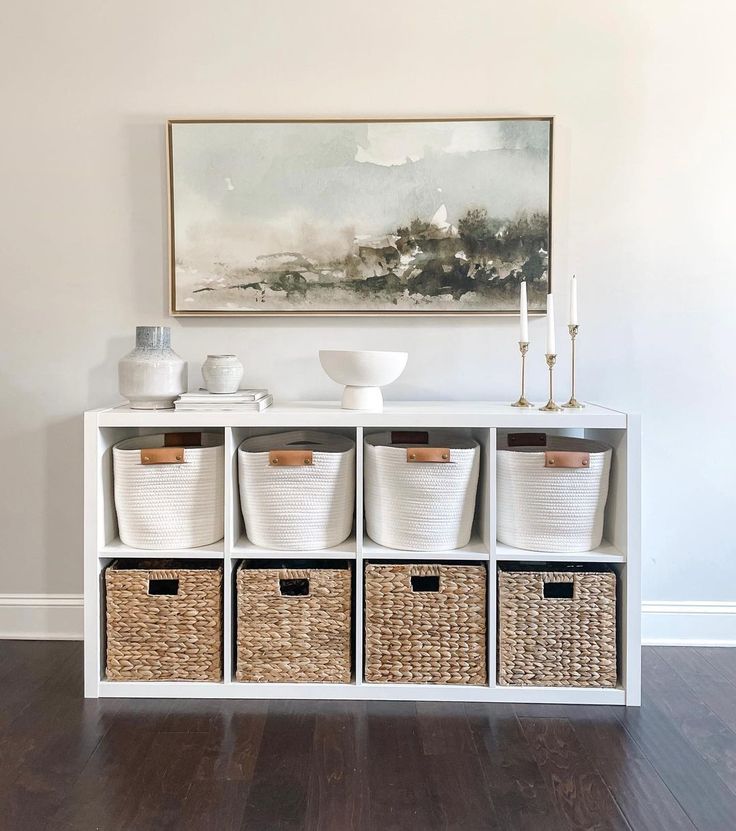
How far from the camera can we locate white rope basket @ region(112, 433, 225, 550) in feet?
6.39

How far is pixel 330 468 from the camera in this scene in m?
1.94

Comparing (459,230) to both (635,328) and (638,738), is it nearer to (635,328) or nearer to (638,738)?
(635,328)

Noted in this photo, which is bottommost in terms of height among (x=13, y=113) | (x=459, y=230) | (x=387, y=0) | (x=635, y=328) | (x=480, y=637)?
(x=480, y=637)

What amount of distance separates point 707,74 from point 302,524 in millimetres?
1906

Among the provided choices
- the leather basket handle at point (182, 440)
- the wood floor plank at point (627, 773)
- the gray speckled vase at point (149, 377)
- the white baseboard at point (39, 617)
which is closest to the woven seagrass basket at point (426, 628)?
the wood floor plank at point (627, 773)

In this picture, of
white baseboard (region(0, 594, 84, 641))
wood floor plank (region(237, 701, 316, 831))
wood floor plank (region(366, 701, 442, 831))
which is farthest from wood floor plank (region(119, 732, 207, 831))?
white baseboard (region(0, 594, 84, 641))

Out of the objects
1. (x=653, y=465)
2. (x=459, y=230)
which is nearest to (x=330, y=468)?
(x=459, y=230)

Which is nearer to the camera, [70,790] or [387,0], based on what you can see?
[70,790]

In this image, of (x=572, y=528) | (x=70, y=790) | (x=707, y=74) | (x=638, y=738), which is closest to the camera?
(x=70, y=790)

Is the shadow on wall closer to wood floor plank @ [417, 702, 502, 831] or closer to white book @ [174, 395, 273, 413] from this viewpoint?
white book @ [174, 395, 273, 413]

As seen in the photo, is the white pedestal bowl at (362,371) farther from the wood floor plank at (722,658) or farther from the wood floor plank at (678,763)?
the wood floor plank at (722,658)

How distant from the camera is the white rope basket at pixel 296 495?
194 centimetres

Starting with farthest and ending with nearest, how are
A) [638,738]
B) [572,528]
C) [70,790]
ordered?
[572,528], [638,738], [70,790]

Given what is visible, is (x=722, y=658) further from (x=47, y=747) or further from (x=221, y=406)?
(x=47, y=747)
